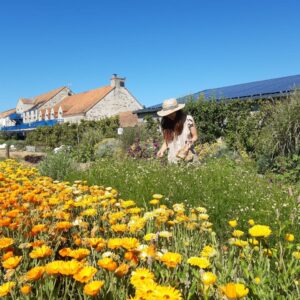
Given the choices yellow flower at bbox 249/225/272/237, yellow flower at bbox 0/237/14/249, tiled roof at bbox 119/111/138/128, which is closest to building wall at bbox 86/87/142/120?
tiled roof at bbox 119/111/138/128

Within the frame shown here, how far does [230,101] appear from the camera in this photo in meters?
16.3

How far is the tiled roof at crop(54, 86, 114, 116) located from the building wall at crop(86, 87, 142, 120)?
542mm

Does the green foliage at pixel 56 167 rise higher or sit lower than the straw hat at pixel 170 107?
lower

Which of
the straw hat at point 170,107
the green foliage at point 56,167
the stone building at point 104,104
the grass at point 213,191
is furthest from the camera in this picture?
the stone building at point 104,104

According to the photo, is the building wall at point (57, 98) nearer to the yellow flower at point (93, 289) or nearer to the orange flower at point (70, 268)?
the orange flower at point (70, 268)

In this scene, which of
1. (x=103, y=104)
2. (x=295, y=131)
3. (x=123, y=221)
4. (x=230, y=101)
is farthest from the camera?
(x=103, y=104)

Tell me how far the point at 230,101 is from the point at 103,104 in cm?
2755

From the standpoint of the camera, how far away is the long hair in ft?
20.9

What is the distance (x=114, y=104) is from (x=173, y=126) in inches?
1471

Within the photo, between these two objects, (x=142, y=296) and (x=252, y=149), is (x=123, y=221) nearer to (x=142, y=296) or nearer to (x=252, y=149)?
(x=142, y=296)

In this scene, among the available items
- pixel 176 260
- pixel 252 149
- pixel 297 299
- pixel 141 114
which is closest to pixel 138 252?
pixel 176 260

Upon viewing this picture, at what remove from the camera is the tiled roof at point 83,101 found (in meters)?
42.1

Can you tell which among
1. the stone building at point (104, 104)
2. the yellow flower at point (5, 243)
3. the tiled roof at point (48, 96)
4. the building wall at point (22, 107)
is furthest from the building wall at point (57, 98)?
the yellow flower at point (5, 243)

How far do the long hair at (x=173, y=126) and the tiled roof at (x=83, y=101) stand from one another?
1401 inches
